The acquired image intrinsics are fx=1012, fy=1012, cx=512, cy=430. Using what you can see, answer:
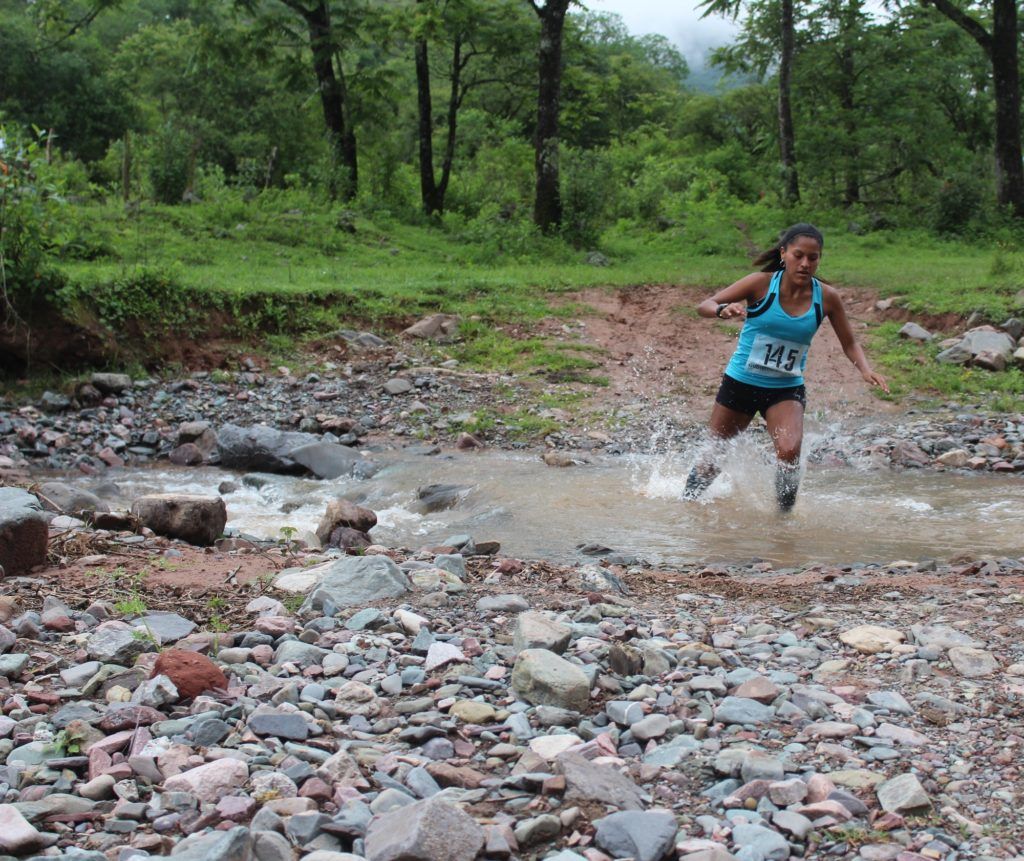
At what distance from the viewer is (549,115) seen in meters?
16.9

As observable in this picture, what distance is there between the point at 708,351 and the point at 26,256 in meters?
7.48

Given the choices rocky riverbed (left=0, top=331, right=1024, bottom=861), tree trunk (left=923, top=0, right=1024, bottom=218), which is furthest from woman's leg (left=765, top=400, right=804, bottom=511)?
tree trunk (left=923, top=0, right=1024, bottom=218)

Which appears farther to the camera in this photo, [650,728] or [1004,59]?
[1004,59]

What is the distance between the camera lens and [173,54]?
31547mm

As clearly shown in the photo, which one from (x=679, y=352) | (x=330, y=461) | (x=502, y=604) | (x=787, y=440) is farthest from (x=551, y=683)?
(x=679, y=352)

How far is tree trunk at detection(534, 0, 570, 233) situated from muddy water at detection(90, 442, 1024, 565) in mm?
9199

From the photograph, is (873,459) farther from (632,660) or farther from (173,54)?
(173,54)

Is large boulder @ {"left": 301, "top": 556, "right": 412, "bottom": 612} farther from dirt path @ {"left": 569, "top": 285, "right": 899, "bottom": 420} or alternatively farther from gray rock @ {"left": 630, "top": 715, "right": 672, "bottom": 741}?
dirt path @ {"left": 569, "top": 285, "right": 899, "bottom": 420}

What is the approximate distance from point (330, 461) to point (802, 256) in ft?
14.6

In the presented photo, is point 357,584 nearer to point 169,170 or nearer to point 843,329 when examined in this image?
point 843,329

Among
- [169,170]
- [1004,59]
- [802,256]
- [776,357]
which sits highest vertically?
[1004,59]

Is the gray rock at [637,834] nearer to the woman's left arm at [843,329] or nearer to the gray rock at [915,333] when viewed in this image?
the woman's left arm at [843,329]

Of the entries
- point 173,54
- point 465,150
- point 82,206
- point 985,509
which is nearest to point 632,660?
point 985,509

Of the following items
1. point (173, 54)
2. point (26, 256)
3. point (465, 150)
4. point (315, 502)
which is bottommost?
point (315, 502)
